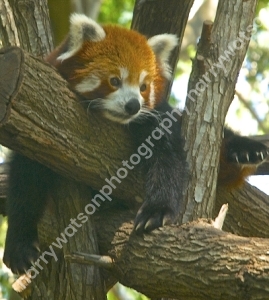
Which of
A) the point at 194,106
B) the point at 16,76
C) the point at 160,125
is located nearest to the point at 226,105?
the point at 194,106

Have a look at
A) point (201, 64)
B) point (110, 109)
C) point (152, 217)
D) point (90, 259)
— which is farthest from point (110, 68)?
point (90, 259)

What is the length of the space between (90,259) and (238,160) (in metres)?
1.77

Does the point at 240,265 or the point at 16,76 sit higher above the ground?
the point at 16,76

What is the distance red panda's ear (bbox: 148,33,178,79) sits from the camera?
4.66 m

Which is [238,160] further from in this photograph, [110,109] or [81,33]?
[81,33]

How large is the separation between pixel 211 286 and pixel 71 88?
1695mm

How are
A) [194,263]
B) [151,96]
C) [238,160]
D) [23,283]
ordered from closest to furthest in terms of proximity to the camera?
1. [194,263]
2. [151,96]
3. [23,283]
4. [238,160]

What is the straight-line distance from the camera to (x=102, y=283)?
167 inches

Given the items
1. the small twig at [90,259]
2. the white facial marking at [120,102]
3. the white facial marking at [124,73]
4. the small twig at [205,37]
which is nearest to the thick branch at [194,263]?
the small twig at [90,259]

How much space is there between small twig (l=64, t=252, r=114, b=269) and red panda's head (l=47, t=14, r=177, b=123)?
1044 mm

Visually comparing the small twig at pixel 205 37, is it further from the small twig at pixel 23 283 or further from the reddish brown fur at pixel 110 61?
the small twig at pixel 23 283

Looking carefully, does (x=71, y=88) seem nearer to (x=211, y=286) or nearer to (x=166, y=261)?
(x=166, y=261)

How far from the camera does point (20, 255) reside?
4.25 metres

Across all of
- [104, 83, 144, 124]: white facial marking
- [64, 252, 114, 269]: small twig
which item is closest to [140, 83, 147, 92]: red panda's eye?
[104, 83, 144, 124]: white facial marking
